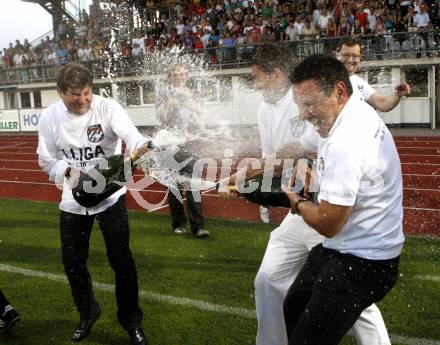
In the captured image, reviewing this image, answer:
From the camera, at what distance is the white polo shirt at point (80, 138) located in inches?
146

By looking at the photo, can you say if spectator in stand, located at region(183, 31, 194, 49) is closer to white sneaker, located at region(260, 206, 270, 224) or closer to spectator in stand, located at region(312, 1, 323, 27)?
spectator in stand, located at region(312, 1, 323, 27)

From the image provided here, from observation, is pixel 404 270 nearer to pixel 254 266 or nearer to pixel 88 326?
pixel 254 266

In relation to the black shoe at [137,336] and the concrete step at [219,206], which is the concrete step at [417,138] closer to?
the concrete step at [219,206]

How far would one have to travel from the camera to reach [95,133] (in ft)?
12.3

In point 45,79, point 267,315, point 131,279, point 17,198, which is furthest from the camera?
point 45,79

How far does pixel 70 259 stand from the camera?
3.82 m

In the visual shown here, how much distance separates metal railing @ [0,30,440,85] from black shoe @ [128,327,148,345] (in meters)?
13.1

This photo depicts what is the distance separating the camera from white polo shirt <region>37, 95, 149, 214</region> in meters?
3.72

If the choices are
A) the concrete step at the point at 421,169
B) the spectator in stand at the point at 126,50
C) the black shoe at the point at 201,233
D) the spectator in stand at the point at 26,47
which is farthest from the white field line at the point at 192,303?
the spectator in stand at the point at 26,47

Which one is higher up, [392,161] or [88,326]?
[392,161]

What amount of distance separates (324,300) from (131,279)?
68.9 inches

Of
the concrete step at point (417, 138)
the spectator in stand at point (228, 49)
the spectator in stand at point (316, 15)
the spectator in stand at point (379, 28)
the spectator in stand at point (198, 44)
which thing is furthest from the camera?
the spectator in stand at point (198, 44)

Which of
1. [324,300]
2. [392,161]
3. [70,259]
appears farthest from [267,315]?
[70,259]

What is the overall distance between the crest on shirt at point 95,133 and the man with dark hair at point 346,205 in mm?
1676
